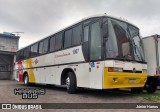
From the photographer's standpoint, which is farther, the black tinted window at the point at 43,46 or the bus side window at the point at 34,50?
the bus side window at the point at 34,50

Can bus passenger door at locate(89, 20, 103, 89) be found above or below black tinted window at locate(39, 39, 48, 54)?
below

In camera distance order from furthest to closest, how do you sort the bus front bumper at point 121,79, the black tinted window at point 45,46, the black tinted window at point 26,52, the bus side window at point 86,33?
1. the black tinted window at point 26,52
2. the black tinted window at point 45,46
3. the bus side window at point 86,33
4. the bus front bumper at point 121,79

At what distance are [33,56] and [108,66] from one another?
935 centimetres

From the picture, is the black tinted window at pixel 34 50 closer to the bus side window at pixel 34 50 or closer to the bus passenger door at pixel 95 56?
the bus side window at pixel 34 50

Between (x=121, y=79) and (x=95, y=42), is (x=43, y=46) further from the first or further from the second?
(x=121, y=79)

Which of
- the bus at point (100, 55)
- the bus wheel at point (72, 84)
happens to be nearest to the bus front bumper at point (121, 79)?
the bus at point (100, 55)

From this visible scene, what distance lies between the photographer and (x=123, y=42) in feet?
30.3

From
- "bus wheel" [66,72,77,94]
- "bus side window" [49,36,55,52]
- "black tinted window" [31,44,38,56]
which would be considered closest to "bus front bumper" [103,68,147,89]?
"bus wheel" [66,72,77,94]

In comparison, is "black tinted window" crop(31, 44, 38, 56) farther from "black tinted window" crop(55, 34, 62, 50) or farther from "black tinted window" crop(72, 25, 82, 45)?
"black tinted window" crop(72, 25, 82, 45)

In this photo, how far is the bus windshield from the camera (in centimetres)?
877

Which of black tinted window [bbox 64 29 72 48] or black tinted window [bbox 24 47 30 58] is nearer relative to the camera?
black tinted window [bbox 64 29 72 48]

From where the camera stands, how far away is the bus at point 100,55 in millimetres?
8664

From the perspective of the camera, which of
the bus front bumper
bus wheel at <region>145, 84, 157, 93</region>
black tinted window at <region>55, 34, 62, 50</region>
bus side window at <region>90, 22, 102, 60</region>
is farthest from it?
black tinted window at <region>55, 34, 62, 50</region>

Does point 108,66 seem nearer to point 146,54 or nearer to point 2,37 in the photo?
point 146,54
